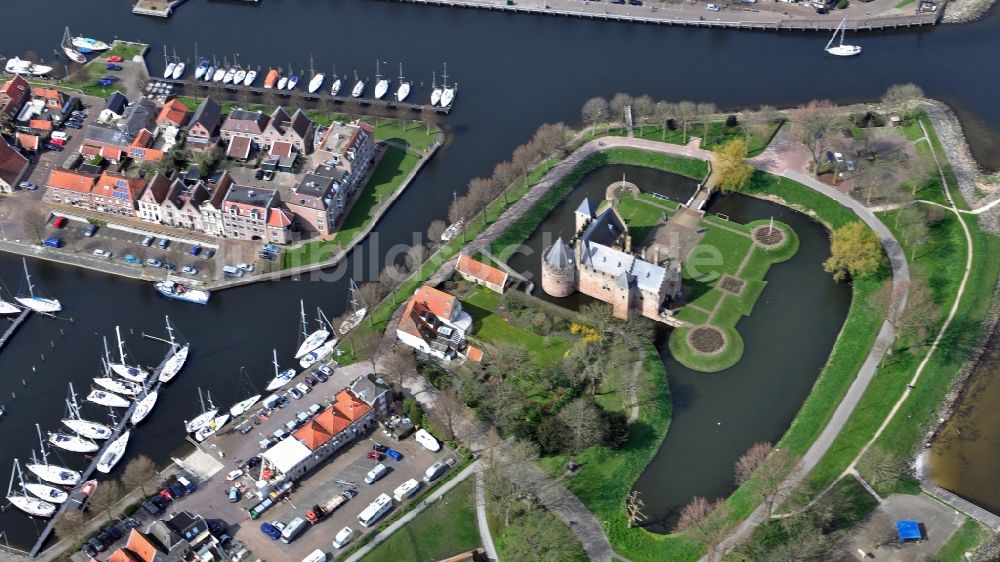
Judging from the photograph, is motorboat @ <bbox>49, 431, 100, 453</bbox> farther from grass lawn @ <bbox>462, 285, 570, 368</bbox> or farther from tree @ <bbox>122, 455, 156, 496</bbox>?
grass lawn @ <bbox>462, 285, 570, 368</bbox>

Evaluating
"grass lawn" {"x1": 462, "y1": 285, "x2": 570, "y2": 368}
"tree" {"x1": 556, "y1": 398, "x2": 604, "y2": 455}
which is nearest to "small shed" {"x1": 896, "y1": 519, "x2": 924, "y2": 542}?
"tree" {"x1": 556, "y1": 398, "x2": 604, "y2": 455}

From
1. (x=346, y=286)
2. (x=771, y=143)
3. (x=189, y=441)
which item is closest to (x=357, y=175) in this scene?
(x=346, y=286)

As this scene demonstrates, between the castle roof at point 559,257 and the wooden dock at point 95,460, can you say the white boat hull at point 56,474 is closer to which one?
the wooden dock at point 95,460

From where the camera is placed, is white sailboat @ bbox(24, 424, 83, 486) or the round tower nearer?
white sailboat @ bbox(24, 424, 83, 486)

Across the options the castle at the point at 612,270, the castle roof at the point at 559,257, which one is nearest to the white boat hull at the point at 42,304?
the castle at the point at 612,270

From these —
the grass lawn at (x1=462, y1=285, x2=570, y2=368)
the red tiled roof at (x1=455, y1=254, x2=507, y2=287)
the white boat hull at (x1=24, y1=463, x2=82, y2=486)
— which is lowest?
the white boat hull at (x1=24, y1=463, x2=82, y2=486)
